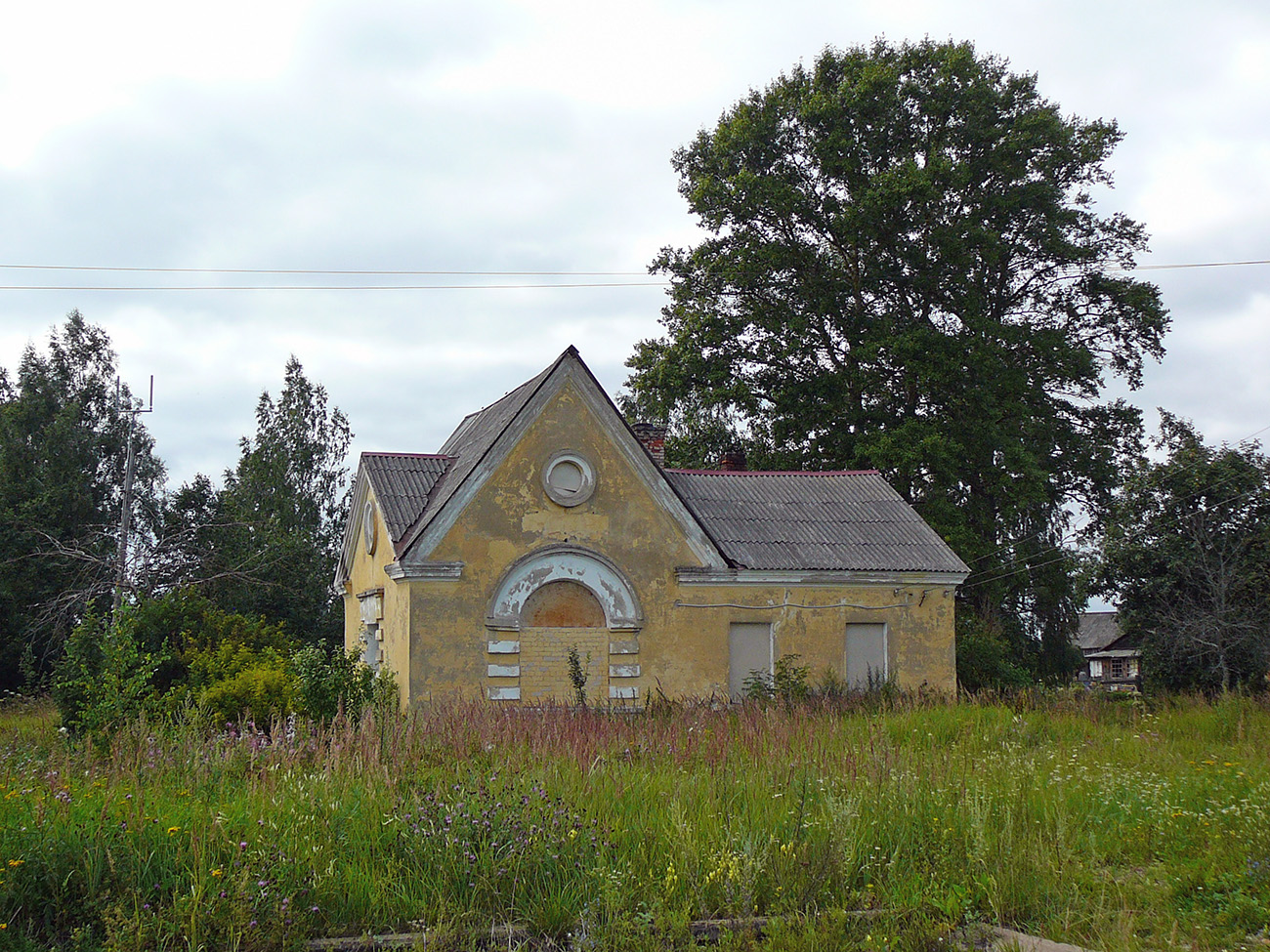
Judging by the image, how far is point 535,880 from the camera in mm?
6160

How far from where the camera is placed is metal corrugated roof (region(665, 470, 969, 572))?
19.4m

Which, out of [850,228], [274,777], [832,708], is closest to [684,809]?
[274,777]

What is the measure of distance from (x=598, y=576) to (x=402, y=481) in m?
3.88

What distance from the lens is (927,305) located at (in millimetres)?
32188

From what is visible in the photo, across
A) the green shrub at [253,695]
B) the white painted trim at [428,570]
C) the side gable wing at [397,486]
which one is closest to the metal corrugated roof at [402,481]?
the side gable wing at [397,486]

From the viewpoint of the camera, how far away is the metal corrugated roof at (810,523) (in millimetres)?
19359

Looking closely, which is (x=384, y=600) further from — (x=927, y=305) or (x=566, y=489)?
(x=927, y=305)

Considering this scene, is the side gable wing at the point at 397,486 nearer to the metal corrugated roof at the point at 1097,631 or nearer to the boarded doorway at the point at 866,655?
the boarded doorway at the point at 866,655

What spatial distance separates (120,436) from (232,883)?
37.4 meters

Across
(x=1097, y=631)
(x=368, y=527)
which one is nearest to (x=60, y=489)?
(x=368, y=527)

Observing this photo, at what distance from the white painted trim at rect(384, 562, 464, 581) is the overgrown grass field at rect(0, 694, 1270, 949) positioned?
6964mm

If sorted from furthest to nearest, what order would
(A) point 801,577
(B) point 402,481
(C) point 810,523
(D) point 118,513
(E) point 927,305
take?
(D) point 118,513 < (E) point 927,305 < (C) point 810,523 < (A) point 801,577 < (B) point 402,481

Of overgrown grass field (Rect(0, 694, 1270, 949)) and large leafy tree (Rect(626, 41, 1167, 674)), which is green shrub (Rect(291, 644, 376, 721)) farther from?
large leafy tree (Rect(626, 41, 1167, 674))

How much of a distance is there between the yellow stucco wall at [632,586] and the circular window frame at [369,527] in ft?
1.62
